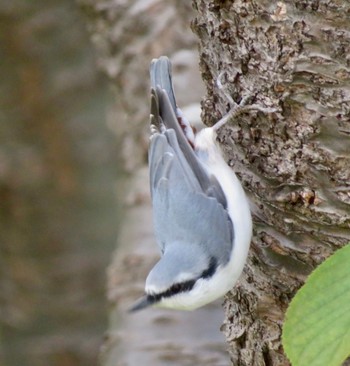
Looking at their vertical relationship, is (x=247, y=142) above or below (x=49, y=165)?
below

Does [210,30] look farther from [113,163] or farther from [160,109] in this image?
[113,163]

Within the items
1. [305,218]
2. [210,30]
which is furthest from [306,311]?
[210,30]

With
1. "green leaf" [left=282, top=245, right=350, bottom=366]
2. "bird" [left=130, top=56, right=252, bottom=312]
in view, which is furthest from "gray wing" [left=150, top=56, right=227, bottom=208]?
"green leaf" [left=282, top=245, right=350, bottom=366]

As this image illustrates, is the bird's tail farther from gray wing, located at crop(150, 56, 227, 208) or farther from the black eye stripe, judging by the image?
the black eye stripe

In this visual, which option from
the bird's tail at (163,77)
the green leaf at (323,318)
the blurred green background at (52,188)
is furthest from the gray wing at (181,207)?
the blurred green background at (52,188)

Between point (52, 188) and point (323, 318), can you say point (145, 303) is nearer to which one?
point (323, 318)

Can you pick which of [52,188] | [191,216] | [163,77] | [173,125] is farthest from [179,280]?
[52,188]

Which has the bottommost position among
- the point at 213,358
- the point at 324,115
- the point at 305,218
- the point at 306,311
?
the point at 213,358

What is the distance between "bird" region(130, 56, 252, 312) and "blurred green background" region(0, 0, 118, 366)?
1.66 m

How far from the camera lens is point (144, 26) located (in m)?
2.41

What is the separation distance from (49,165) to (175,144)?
185 centimetres

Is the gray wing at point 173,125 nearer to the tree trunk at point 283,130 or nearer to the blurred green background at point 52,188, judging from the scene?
the tree trunk at point 283,130

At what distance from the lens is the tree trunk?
3.77 feet

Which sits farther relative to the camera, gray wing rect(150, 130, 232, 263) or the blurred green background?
the blurred green background
